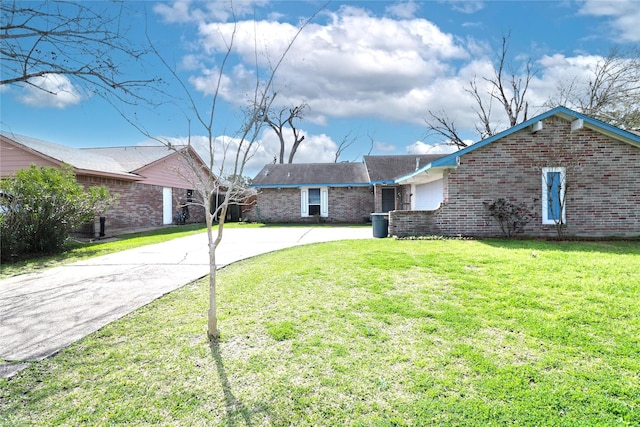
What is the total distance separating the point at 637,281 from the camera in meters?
4.95

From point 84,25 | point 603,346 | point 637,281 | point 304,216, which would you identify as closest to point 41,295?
point 84,25

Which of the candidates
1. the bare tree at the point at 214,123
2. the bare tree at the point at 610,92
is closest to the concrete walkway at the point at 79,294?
the bare tree at the point at 214,123

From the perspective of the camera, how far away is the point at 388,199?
1977 cm

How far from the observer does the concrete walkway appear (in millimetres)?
3545

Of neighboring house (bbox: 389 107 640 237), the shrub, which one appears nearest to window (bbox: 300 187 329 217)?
neighboring house (bbox: 389 107 640 237)

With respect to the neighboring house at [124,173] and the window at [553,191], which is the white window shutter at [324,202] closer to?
the neighboring house at [124,173]

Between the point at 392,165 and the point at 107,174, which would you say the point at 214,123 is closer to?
the point at 107,174

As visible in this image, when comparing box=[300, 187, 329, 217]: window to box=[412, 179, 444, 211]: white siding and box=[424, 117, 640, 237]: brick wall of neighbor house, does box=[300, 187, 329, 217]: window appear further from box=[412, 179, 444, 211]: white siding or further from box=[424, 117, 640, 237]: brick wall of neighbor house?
box=[424, 117, 640, 237]: brick wall of neighbor house

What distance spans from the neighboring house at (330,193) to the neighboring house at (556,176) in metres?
9.13

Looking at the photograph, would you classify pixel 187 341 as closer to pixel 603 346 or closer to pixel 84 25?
pixel 84 25

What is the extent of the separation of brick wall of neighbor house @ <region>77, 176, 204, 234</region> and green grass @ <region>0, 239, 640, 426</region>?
12.9 m

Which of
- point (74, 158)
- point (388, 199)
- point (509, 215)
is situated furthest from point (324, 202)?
point (74, 158)

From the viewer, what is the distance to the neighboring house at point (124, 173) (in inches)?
558

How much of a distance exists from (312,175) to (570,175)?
1424 centimetres
